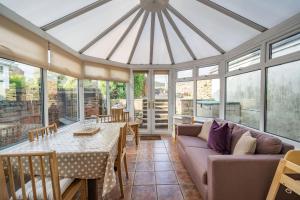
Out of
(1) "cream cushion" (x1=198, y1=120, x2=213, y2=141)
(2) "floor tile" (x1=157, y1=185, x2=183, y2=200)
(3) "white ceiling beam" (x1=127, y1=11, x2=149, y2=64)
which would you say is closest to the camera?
(2) "floor tile" (x1=157, y1=185, x2=183, y2=200)

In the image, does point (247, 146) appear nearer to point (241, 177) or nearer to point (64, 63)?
point (241, 177)

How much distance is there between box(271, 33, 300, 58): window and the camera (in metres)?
2.19

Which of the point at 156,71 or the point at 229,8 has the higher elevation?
the point at 229,8

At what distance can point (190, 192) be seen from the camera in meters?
2.27

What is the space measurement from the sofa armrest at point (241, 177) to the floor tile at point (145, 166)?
1.45 metres

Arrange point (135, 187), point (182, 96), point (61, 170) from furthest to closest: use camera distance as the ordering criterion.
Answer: point (182, 96) < point (135, 187) < point (61, 170)

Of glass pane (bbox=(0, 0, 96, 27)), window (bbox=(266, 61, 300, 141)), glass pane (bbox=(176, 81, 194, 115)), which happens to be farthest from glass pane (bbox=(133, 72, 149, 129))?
window (bbox=(266, 61, 300, 141))

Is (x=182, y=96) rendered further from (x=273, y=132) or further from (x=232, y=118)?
(x=273, y=132)

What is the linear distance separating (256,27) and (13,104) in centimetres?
361

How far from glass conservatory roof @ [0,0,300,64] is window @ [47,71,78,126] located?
723 mm

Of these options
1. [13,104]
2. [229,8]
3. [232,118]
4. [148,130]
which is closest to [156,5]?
[229,8]

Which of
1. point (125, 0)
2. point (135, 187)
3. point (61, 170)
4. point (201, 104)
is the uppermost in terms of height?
point (125, 0)

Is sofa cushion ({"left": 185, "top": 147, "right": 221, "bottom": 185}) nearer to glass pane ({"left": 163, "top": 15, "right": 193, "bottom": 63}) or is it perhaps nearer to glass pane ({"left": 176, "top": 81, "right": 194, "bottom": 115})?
glass pane ({"left": 163, "top": 15, "right": 193, "bottom": 63})

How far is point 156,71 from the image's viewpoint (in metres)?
5.46
